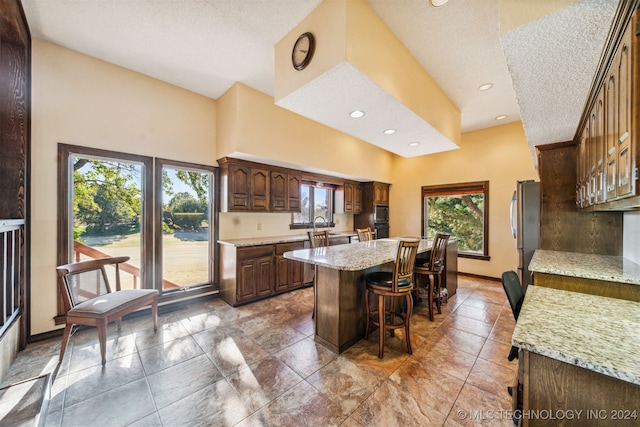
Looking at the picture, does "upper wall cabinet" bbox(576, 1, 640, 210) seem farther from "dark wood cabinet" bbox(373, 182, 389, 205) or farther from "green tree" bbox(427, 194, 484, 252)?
"dark wood cabinet" bbox(373, 182, 389, 205)

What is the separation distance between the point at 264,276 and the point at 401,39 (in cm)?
344

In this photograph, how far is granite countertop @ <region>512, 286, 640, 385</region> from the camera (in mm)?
817

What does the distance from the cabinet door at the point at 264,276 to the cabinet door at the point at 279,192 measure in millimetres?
885

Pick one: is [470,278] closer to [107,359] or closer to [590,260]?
[590,260]

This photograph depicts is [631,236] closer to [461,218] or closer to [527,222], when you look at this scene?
[527,222]

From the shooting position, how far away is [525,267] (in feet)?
10.9

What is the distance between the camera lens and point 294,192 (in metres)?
4.49

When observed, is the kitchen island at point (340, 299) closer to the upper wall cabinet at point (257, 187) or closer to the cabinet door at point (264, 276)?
the cabinet door at point (264, 276)

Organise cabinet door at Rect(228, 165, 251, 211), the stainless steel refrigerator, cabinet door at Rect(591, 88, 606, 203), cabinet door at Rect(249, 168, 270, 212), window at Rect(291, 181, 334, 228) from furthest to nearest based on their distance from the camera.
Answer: window at Rect(291, 181, 334, 228) < cabinet door at Rect(249, 168, 270, 212) < cabinet door at Rect(228, 165, 251, 211) < the stainless steel refrigerator < cabinet door at Rect(591, 88, 606, 203)

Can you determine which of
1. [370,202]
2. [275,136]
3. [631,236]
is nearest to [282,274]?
[275,136]

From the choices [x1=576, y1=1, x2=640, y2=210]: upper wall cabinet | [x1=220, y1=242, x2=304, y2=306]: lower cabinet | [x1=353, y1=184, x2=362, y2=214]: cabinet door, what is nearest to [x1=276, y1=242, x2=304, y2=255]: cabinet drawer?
[x1=220, y1=242, x2=304, y2=306]: lower cabinet

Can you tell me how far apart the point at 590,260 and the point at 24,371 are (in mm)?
4970

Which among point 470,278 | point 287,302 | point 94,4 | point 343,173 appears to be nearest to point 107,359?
point 287,302

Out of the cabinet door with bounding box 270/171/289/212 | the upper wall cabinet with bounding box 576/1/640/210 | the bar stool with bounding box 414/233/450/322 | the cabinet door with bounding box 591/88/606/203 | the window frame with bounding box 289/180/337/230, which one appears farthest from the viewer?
the window frame with bounding box 289/180/337/230
